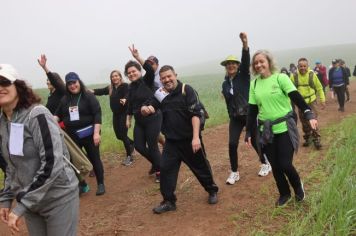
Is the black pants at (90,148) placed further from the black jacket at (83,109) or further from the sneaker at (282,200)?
the sneaker at (282,200)

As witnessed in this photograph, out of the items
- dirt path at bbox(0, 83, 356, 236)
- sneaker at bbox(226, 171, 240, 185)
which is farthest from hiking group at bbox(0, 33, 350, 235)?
dirt path at bbox(0, 83, 356, 236)

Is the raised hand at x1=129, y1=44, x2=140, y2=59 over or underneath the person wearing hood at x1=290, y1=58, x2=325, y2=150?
over

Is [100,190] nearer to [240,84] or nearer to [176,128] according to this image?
[176,128]

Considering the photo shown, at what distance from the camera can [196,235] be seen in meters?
4.36

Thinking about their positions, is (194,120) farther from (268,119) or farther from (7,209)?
(7,209)

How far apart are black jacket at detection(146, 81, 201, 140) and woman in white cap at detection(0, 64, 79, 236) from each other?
217 cm

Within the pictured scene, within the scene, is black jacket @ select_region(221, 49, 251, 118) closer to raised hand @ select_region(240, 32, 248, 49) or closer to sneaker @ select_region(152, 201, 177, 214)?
raised hand @ select_region(240, 32, 248, 49)

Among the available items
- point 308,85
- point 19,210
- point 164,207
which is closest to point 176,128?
point 164,207

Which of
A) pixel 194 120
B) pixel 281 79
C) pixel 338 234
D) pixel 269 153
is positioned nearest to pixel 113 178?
pixel 194 120

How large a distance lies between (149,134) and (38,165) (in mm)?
3471

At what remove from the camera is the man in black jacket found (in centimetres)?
478

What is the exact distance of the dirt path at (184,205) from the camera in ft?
15.1

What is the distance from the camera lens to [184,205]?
5352mm

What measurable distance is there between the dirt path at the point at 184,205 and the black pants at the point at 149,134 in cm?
62
